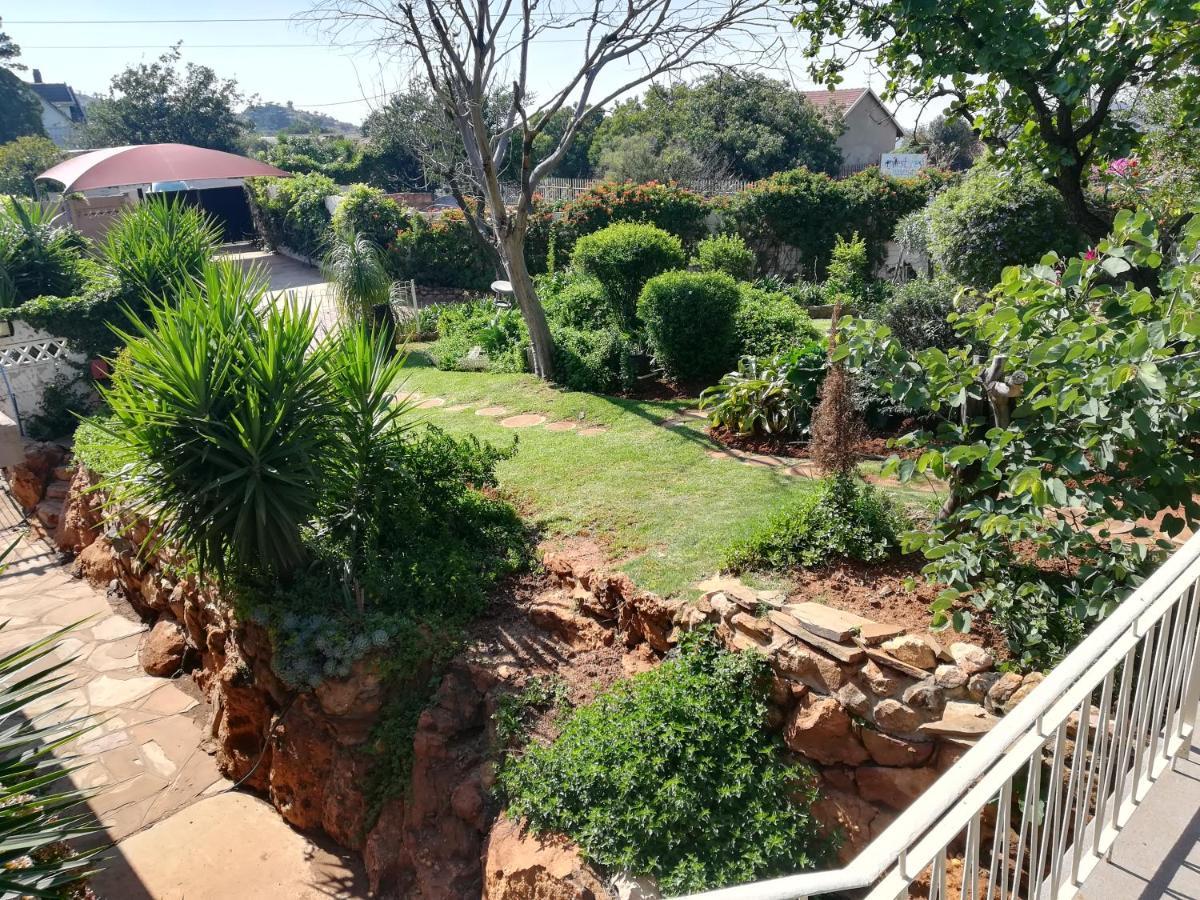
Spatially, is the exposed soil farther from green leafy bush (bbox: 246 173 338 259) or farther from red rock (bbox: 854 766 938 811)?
green leafy bush (bbox: 246 173 338 259)

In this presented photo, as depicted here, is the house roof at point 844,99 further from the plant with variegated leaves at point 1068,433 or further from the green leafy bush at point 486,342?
the plant with variegated leaves at point 1068,433

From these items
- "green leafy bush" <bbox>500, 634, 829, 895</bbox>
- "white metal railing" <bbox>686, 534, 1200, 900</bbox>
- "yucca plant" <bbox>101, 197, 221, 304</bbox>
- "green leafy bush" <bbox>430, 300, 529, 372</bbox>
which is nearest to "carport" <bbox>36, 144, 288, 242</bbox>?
"yucca plant" <bbox>101, 197, 221, 304</bbox>

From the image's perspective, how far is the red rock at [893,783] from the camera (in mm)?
3891

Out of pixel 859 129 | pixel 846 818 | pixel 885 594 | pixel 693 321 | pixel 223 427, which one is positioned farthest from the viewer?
pixel 859 129

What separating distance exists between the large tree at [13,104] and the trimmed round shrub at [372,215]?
37.1 meters

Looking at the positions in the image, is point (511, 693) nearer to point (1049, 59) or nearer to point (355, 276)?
point (1049, 59)

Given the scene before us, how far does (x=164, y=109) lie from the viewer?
35969mm

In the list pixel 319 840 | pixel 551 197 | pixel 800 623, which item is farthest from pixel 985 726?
pixel 551 197

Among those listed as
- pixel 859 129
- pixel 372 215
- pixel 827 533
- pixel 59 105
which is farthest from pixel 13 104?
pixel 827 533

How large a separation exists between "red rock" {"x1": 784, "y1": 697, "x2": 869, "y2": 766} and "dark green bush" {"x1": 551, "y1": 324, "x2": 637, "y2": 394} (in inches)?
234

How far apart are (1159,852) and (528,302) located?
28.1ft

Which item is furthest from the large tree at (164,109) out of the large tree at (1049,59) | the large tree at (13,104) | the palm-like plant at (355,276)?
the large tree at (1049,59)

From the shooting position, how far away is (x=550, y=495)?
683 cm

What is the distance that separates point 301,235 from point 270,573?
19453 millimetres
